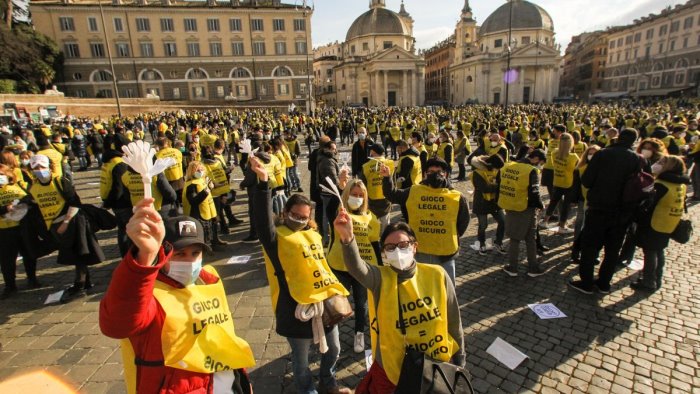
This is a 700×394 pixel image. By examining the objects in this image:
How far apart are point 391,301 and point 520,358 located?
2.47 meters

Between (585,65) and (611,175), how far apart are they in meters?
109

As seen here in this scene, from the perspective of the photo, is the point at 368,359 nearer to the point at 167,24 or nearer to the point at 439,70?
the point at 167,24

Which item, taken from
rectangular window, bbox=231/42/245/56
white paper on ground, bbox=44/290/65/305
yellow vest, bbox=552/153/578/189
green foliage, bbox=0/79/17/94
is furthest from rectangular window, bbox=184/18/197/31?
yellow vest, bbox=552/153/578/189

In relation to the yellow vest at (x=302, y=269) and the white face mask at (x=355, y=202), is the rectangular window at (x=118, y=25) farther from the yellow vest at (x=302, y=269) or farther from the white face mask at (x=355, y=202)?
the yellow vest at (x=302, y=269)

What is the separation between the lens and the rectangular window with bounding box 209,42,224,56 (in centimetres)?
5831

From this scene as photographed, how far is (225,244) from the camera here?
7664 millimetres

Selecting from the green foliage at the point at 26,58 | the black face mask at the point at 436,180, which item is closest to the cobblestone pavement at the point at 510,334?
the black face mask at the point at 436,180

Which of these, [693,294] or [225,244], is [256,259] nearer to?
[225,244]

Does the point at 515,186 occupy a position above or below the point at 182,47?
below

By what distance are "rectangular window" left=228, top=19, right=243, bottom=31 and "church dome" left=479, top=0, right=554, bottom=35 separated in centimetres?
5333

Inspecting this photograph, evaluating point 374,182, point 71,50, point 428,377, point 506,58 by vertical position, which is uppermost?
point 71,50

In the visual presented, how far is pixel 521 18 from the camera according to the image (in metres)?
78.8

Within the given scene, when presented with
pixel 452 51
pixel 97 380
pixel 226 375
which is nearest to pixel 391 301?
pixel 226 375

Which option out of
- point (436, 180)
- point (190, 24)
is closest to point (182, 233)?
point (436, 180)
